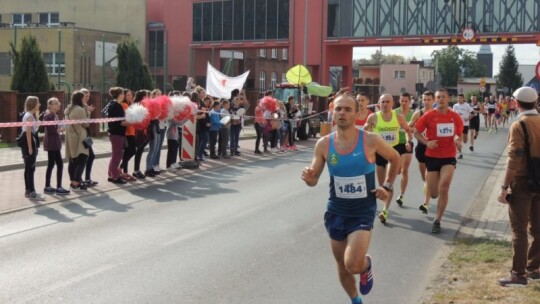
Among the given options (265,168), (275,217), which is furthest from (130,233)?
(265,168)

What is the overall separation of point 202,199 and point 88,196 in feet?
6.84

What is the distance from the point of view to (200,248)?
29.4 ft

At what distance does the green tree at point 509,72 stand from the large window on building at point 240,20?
77.9 metres

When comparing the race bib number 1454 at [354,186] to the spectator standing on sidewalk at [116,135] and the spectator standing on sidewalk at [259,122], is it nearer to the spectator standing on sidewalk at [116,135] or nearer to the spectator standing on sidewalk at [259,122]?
the spectator standing on sidewalk at [116,135]

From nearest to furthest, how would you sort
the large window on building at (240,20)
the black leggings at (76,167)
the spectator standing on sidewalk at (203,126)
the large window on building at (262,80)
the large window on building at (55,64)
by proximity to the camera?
the black leggings at (76,167), the spectator standing on sidewalk at (203,126), the large window on building at (55,64), the large window on building at (240,20), the large window on building at (262,80)

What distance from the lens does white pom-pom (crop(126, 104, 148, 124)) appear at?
14789mm

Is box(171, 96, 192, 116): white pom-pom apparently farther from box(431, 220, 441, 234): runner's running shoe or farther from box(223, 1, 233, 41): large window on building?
box(223, 1, 233, 41): large window on building

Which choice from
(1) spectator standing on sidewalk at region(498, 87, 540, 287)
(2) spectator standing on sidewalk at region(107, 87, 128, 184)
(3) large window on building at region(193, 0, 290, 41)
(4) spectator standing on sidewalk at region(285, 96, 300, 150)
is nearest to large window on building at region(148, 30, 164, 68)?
(3) large window on building at region(193, 0, 290, 41)

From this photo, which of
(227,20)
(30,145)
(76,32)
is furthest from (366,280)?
(227,20)

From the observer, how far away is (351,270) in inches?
231

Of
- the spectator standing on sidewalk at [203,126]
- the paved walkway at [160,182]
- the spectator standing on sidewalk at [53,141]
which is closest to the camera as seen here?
the paved walkway at [160,182]

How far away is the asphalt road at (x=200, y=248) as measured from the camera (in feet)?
23.0

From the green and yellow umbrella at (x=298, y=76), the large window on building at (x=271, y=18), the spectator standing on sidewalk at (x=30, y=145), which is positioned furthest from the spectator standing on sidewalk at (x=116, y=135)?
the large window on building at (x=271, y=18)

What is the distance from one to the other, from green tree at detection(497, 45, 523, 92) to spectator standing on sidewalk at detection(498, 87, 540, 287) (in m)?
121
